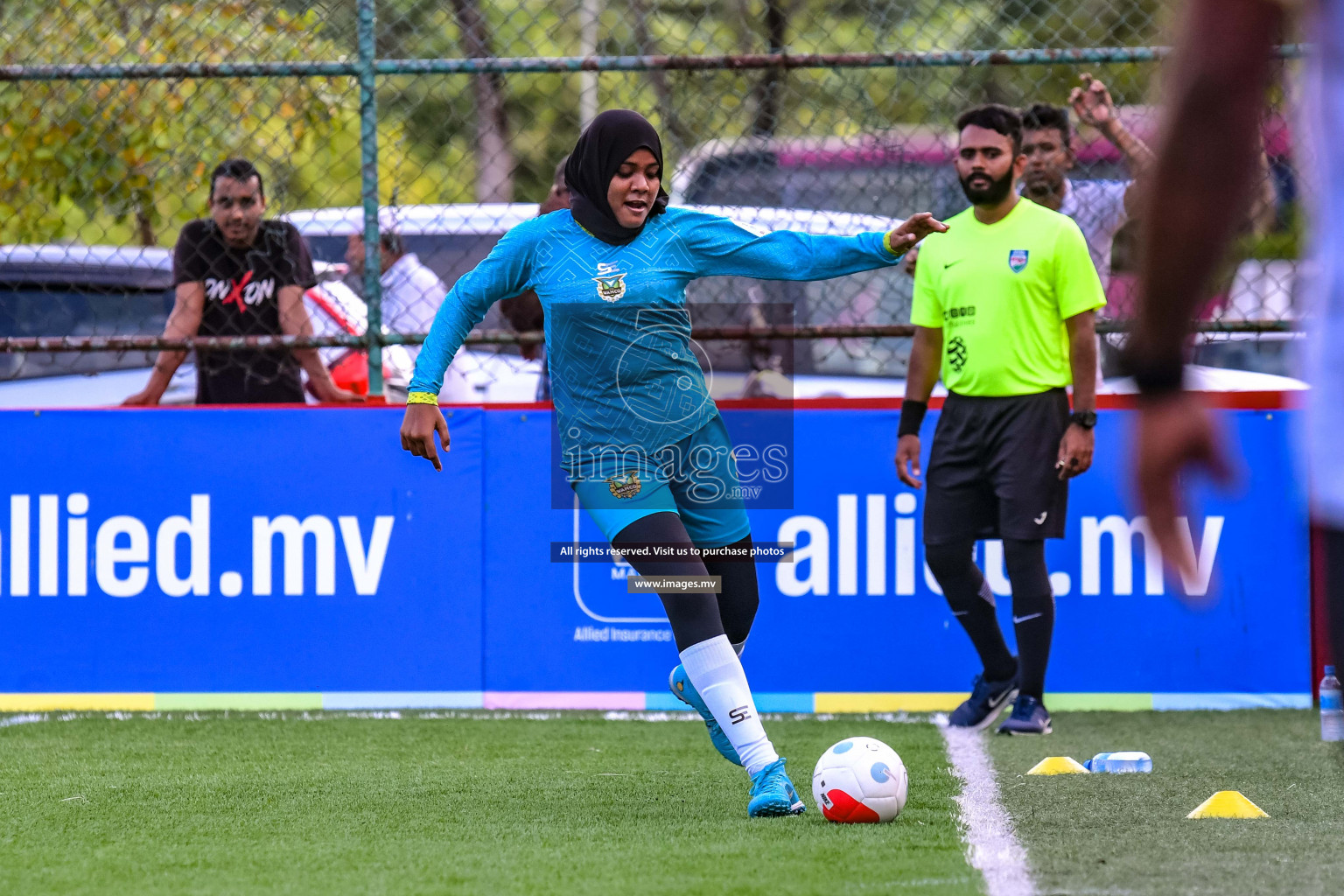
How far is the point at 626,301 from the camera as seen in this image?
4.68m

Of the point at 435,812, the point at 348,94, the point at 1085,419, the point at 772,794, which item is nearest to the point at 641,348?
the point at 772,794

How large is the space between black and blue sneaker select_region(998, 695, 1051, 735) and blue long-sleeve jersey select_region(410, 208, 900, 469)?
2.17 meters

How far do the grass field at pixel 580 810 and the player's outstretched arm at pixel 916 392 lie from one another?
103 centimetres

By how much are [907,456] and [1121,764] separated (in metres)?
1.62

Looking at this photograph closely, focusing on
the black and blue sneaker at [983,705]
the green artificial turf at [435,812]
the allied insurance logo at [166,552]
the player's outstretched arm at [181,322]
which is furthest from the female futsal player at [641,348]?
the player's outstretched arm at [181,322]

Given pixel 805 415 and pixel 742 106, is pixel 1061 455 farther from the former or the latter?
pixel 742 106

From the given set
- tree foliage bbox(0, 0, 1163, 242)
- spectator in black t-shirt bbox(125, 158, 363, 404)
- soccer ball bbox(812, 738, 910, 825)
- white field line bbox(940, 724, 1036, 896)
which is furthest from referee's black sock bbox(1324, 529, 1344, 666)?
spectator in black t-shirt bbox(125, 158, 363, 404)

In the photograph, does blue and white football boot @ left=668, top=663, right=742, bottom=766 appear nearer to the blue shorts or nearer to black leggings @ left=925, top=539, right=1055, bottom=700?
the blue shorts

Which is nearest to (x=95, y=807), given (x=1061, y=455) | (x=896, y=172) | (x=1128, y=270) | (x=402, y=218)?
(x=402, y=218)

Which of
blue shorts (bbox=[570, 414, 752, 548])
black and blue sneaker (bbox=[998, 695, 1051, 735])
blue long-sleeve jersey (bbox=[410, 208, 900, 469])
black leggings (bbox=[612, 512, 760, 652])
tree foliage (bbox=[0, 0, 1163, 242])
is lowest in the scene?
black and blue sneaker (bbox=[998, 695, 1051, 735])

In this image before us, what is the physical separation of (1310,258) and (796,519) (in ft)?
15.8

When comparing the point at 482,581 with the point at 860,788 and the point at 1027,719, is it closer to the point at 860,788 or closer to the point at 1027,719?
the point at 1027,719

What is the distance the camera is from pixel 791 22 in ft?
25.6

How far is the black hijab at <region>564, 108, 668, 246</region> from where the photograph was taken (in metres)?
4.62
